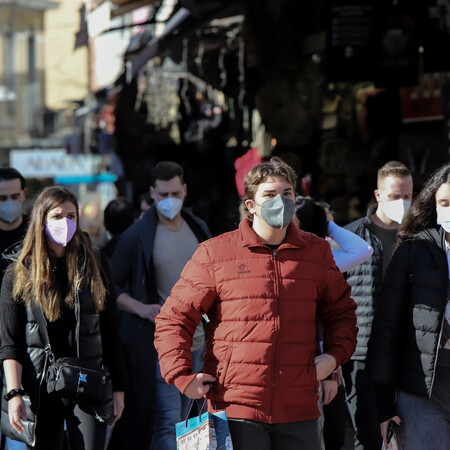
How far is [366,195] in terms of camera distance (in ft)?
31.2

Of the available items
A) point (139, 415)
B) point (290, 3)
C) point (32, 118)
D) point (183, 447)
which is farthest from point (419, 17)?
point (32, 118)

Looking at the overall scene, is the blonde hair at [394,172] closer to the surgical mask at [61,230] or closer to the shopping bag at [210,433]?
the surgical mask at [61,230]

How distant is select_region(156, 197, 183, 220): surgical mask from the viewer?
20.5 feet

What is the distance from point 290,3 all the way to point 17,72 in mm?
34152

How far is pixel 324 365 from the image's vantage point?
3.92 meters

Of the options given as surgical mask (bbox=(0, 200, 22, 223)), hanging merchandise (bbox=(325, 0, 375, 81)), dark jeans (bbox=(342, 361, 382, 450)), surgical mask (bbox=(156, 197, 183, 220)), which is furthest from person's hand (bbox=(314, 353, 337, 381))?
hanging merchandise (bbox=(325, 0, 375, 81))

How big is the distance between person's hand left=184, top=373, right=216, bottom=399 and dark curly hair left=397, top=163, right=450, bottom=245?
1230 mm

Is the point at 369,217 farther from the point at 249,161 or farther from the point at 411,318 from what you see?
the point at 249,161

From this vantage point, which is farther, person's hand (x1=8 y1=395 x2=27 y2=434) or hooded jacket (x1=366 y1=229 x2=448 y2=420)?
person's hand (x1=8 y1=395 x2=27 y2=434)

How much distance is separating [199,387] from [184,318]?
0.31m

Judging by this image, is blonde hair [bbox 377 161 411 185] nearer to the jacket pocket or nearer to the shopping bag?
the jacket pocket

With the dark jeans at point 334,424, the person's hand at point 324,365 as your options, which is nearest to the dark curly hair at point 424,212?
the person's hand at point 324,365

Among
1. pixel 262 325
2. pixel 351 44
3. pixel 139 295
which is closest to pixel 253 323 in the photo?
pixel 262 325

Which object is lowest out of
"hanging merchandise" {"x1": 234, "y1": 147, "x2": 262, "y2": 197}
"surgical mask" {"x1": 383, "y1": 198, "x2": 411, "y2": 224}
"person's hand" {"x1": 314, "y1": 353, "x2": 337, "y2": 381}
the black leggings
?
the black leggings
